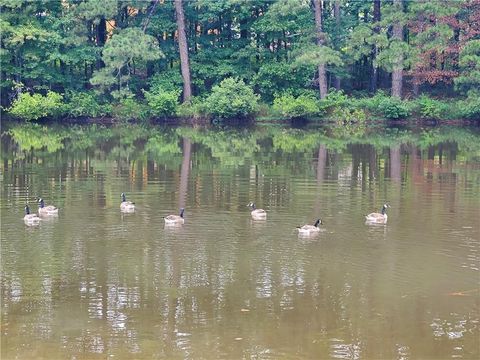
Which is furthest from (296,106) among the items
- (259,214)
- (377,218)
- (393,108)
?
(377,218)

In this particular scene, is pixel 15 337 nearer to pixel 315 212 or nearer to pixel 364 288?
pixel 364 288

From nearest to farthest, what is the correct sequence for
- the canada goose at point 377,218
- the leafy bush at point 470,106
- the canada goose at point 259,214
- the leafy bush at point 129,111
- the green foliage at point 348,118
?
the canada goose at point 377,218 < the canada goose at point 259,214 < the leafy bush at point 470,106 < the green foliage at point 348,118 < the leafy bush at point 129,111

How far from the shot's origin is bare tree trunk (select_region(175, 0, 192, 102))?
197ft

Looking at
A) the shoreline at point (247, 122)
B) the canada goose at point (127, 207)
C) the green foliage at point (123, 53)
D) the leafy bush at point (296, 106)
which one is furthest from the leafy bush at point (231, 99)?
the canada goose at point (127, 207)

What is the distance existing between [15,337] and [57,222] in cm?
893

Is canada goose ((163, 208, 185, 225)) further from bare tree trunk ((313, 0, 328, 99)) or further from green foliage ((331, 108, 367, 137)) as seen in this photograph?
bare tree trunk ((313, 0, 328, 99))

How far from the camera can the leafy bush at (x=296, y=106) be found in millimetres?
57500

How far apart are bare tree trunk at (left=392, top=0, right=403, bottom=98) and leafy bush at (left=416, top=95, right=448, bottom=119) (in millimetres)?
1586

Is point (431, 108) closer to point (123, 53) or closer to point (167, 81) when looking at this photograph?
point (167, 81)

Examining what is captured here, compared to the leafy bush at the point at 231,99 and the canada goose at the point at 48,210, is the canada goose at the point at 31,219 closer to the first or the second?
the canada goose at the point at 48,210

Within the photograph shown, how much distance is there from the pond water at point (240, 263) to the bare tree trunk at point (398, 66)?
72.2 ft

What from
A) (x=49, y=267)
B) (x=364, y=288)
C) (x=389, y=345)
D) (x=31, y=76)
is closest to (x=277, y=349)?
(x=389, y=345)

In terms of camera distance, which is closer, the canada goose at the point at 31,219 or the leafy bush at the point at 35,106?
the canada goose at the point at 31,219

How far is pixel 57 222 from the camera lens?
22531 millimetres
